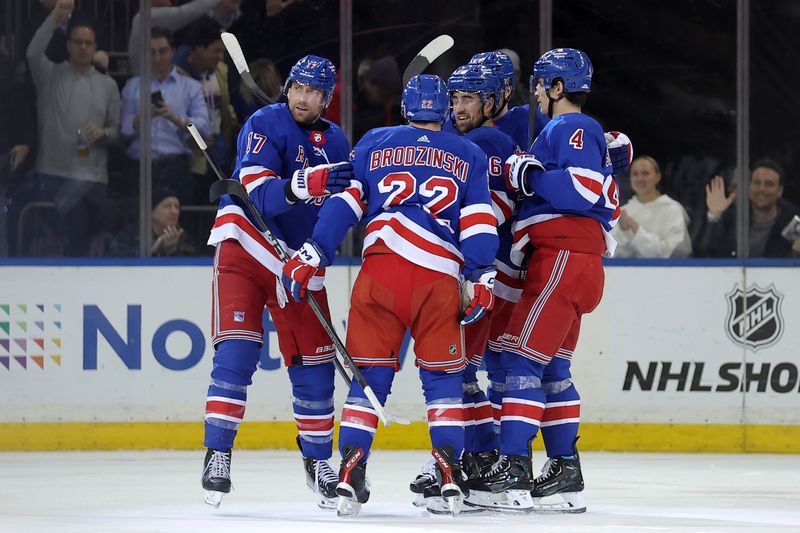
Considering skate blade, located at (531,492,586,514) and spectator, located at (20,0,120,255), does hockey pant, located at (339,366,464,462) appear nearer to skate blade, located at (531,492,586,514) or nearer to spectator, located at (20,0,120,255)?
skate blade, located at (531,492,586,514)

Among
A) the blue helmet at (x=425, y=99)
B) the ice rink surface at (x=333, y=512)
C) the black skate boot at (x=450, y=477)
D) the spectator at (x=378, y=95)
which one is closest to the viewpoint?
the ice rink surface at (x=333, y=512)

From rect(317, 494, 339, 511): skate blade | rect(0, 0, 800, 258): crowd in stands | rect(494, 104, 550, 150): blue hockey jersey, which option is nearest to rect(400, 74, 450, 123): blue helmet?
rect(494, 104, 550, 150): blue hockey jersey

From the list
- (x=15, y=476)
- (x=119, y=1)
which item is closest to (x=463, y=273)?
(x=15, y=476)

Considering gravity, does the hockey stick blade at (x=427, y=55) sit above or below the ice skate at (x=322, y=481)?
above

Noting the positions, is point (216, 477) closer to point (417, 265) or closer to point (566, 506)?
point (417, 265)

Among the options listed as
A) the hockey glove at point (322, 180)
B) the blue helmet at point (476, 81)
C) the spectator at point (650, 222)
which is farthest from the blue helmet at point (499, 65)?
the spectator at point (650, 222)

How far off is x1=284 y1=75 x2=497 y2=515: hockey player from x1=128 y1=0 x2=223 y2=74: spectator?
2.97m

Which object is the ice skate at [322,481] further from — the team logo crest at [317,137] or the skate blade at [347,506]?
the team logo crest at [317,137]

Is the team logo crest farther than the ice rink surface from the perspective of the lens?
Yes

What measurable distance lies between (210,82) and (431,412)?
332 centimetres

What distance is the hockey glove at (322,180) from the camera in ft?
17.2

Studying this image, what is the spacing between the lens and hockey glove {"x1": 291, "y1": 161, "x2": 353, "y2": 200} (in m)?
5.24

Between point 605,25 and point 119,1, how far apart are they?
2.40m

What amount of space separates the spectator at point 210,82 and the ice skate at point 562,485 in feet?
9.81
